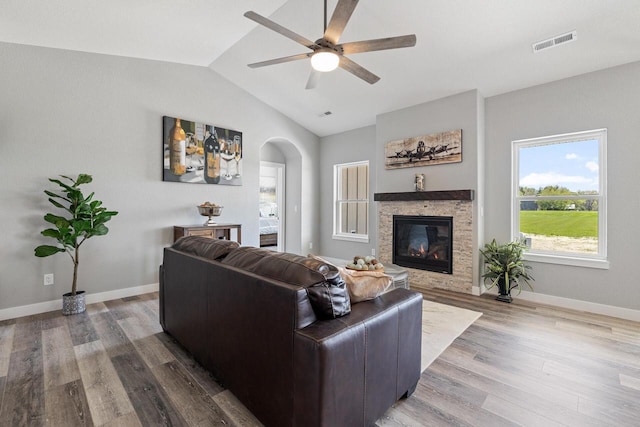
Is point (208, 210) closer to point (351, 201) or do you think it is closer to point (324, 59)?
point (324, 59)

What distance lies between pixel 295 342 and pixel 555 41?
3781 mm

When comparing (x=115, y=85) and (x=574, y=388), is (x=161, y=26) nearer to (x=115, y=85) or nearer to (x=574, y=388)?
(x=115, y=85)

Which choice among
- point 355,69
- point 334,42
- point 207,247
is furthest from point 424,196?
point 207,247


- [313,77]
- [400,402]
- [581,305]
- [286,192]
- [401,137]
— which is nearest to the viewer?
[400,402]

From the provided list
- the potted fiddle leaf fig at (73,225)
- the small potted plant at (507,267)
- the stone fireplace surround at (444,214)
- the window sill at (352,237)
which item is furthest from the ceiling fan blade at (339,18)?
the window sill at (352,237)

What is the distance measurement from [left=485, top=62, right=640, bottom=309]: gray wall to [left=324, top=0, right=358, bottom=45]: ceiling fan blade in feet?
9.77

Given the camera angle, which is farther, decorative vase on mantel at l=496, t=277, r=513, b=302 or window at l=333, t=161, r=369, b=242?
window at l=333, t=161, r=369, b=242

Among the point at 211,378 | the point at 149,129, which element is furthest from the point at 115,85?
the point at 211,378

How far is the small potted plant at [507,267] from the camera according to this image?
371cm

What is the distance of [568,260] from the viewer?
353 cm

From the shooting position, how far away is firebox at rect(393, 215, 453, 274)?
4270mm

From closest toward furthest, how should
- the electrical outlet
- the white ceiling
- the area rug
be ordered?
the area rug
the white ceiling
the electrical outlet

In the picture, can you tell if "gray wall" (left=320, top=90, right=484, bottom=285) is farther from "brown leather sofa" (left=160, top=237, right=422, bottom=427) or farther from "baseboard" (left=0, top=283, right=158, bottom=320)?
"baseboard" (left=0, top=283, right=158, bottom=320)

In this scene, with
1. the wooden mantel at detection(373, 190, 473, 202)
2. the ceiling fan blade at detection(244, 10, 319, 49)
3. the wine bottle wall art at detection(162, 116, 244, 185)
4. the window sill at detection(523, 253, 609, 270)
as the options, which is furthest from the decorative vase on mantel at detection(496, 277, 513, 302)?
the wine bottle wall art at detection(162, 116, 244, 185)
